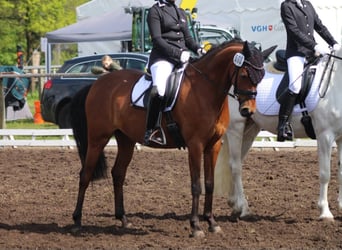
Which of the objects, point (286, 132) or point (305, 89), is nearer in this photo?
point (305, 89)

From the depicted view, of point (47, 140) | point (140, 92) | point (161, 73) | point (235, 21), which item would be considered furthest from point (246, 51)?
point (235, 21)

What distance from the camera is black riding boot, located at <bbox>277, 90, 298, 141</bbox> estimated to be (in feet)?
31.9

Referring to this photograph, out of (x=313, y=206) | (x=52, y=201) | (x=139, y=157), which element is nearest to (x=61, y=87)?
(x=139, y=157)

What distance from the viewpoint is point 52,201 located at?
10.9 meters

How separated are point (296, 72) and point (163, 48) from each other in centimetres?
182

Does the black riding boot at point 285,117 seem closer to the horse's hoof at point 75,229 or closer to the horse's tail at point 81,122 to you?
the horse's tail at point 81,122

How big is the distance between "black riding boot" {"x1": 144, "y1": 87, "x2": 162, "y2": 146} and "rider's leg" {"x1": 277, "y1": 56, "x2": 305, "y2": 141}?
178 cm

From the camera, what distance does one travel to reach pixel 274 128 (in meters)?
10.2

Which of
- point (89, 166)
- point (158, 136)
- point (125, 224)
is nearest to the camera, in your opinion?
point (158, 136)

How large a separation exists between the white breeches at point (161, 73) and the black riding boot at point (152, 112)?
0.22ft

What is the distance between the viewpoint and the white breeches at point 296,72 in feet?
31.4

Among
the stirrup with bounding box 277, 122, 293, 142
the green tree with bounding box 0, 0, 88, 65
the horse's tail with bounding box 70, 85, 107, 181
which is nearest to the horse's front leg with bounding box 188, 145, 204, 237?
the horse's tail with bounding box 70, 85, 107, 181

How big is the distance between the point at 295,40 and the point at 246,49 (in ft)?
4.61

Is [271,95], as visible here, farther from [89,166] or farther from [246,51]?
[89,166]
